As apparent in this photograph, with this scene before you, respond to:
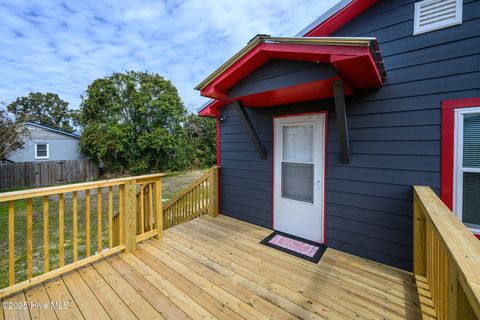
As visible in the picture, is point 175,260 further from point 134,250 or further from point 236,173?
point 236,173

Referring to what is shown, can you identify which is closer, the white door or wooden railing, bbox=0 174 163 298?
wooden railing, bbox=0 174 163 298

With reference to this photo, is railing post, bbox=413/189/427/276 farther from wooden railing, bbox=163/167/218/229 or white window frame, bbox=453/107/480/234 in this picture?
wooden railing, bbox=163/167/218/229

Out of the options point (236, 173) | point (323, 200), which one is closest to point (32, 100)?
point (236, 173)

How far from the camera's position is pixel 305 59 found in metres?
1.99

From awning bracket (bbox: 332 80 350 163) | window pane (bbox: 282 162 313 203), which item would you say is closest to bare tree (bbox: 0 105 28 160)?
window pane (bbox: 282 162 313 203)

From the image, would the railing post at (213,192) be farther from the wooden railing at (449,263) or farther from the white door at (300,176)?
the wooden railing at (449,263)

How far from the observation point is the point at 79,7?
4457 mm

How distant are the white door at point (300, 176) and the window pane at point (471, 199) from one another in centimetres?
134

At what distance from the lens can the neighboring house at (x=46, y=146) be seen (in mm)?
11608

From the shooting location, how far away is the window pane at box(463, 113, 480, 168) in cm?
187

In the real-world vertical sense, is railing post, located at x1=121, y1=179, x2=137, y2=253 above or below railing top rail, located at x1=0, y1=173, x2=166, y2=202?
below

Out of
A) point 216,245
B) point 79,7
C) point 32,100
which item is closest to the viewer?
point 216,245

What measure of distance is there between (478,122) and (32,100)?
38816 mm

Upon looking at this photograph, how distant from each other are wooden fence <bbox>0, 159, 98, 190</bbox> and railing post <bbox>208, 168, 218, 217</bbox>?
36.4ft
